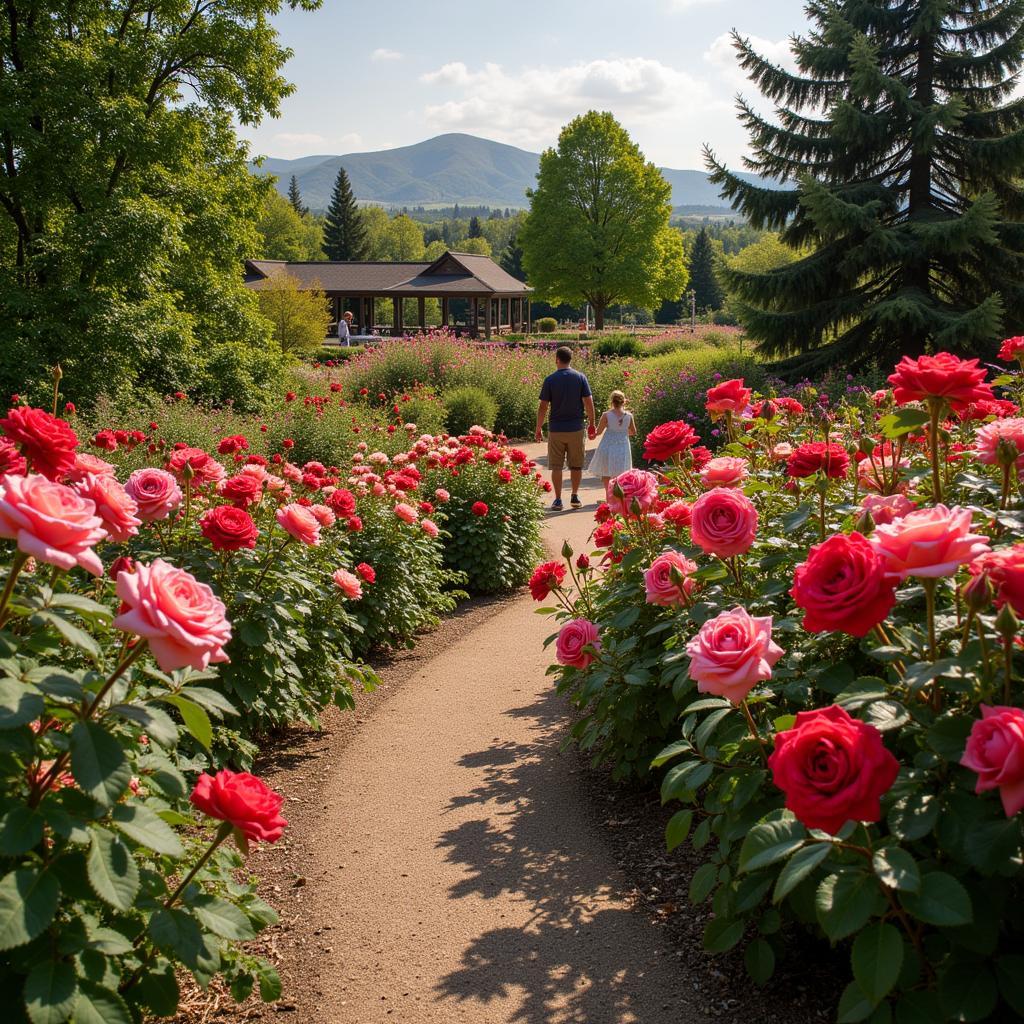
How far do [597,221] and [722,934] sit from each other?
1875 inches

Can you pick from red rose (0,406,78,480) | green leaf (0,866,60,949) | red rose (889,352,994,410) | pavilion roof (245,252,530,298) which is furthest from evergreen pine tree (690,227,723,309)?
green leaf (0,866,60,949)

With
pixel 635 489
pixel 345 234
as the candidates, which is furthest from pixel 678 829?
pixel 345 234

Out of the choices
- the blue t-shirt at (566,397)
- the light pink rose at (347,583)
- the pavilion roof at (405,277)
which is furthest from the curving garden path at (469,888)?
the pavilion roof at (405,277)

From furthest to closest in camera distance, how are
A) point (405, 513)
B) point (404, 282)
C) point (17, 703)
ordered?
point (404, 282)
point (405, 513)
point (17, 703)

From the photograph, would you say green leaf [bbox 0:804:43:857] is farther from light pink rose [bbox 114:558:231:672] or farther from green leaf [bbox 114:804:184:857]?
light pink rose [bbox 114:558:231:672]

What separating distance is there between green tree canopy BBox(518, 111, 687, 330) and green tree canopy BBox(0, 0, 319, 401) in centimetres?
2962

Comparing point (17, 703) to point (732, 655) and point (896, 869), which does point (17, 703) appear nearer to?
point (732, 655)

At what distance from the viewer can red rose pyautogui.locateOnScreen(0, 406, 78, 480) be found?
232 cm

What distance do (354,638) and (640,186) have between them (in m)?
45.3

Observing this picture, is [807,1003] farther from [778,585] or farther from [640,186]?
[640,186]

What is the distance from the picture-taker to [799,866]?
177 centimetres

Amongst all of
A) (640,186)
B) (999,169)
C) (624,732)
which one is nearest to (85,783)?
(624,732)

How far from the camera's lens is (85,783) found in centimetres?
167

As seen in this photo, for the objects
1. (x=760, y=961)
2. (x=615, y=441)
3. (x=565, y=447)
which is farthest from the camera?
(x=565, y=447)
